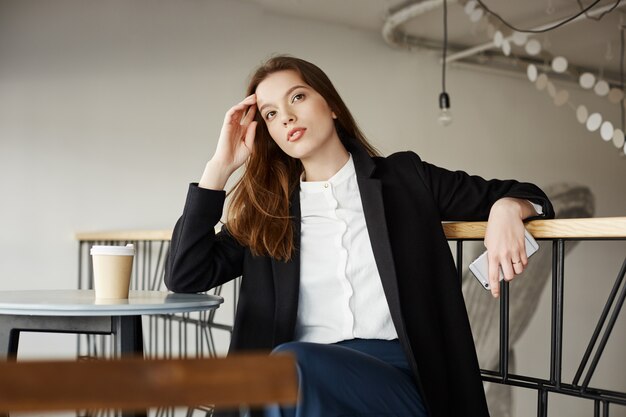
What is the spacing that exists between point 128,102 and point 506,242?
321 centimetres

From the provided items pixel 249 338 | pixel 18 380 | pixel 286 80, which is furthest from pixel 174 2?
pixel 18 380

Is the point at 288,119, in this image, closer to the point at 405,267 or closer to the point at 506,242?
the point at 405,267

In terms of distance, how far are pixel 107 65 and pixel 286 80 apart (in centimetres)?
270

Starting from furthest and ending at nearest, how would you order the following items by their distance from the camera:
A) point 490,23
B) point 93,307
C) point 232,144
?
point 490,23 < point 232,144 < point 93,307

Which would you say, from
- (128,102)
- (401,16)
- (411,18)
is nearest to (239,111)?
(128,102)

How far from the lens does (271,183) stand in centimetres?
185

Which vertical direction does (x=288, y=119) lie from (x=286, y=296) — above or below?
above

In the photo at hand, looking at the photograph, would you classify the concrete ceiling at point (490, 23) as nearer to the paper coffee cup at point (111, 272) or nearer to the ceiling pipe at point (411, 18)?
the ceiling pipe at point (411, 18)

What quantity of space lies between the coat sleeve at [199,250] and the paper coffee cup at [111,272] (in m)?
0.13

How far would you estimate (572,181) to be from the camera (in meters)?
6.65

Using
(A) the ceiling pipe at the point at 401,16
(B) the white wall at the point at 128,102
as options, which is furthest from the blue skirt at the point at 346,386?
(A) the ceiling pipe at the point at 401,16

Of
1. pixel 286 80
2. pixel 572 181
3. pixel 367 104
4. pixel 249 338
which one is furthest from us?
pixel 572 181

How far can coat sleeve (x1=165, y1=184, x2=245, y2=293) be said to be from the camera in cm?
169

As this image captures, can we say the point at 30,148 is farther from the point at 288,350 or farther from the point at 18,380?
the point at 18,380
